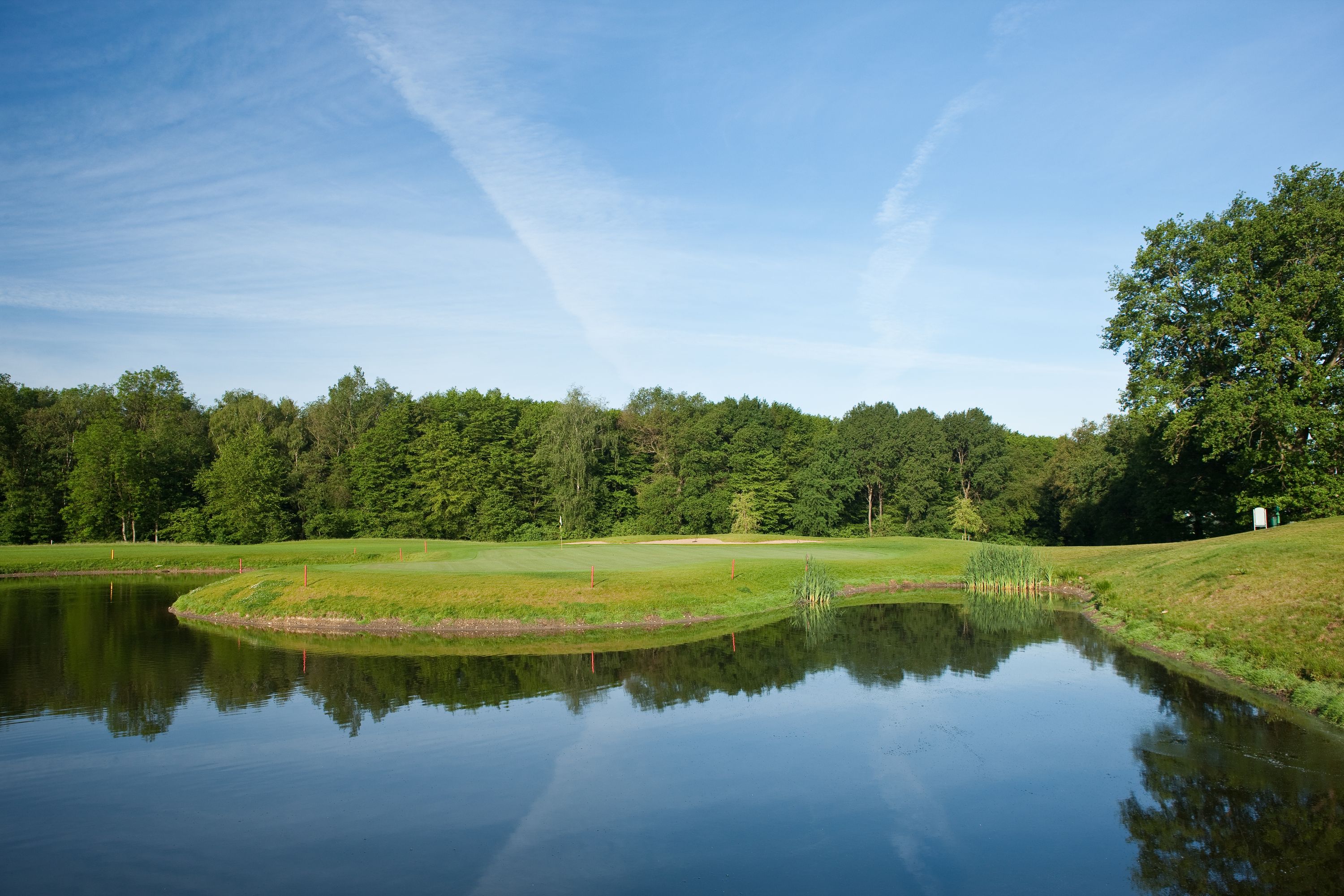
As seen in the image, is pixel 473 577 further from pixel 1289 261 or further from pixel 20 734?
pixel 1289 261

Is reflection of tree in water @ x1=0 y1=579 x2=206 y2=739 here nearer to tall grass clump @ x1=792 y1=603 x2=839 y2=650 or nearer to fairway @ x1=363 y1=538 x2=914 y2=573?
fairway @ x1=363 y1=538 x2=914 y2=573

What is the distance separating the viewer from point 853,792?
40.2 feet

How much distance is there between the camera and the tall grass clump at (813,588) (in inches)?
1297

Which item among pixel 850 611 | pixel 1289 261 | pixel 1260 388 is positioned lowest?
pixel 850 611

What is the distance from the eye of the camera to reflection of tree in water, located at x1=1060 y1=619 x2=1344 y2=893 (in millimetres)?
9328

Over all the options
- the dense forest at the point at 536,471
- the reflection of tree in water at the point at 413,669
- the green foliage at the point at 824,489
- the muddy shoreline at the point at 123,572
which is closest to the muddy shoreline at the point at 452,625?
the reflection of tree in water at the point at 413,669

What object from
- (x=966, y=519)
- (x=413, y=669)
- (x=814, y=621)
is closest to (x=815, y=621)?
(x=814, y=621)

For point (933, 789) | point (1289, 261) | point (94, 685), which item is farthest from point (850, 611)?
point (1289, 261)

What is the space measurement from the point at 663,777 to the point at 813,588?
68.9 ft

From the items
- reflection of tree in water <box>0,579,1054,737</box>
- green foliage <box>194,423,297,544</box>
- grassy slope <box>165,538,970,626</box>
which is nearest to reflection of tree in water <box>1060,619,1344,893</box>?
reflection of tree in water <box>0,579,1054,737</box>

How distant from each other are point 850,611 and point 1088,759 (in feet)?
58.2

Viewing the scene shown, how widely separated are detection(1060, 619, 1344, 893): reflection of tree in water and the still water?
0.16ft

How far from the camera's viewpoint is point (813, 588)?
3306cm

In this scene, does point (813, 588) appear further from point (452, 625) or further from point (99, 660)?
point (99, 660)
